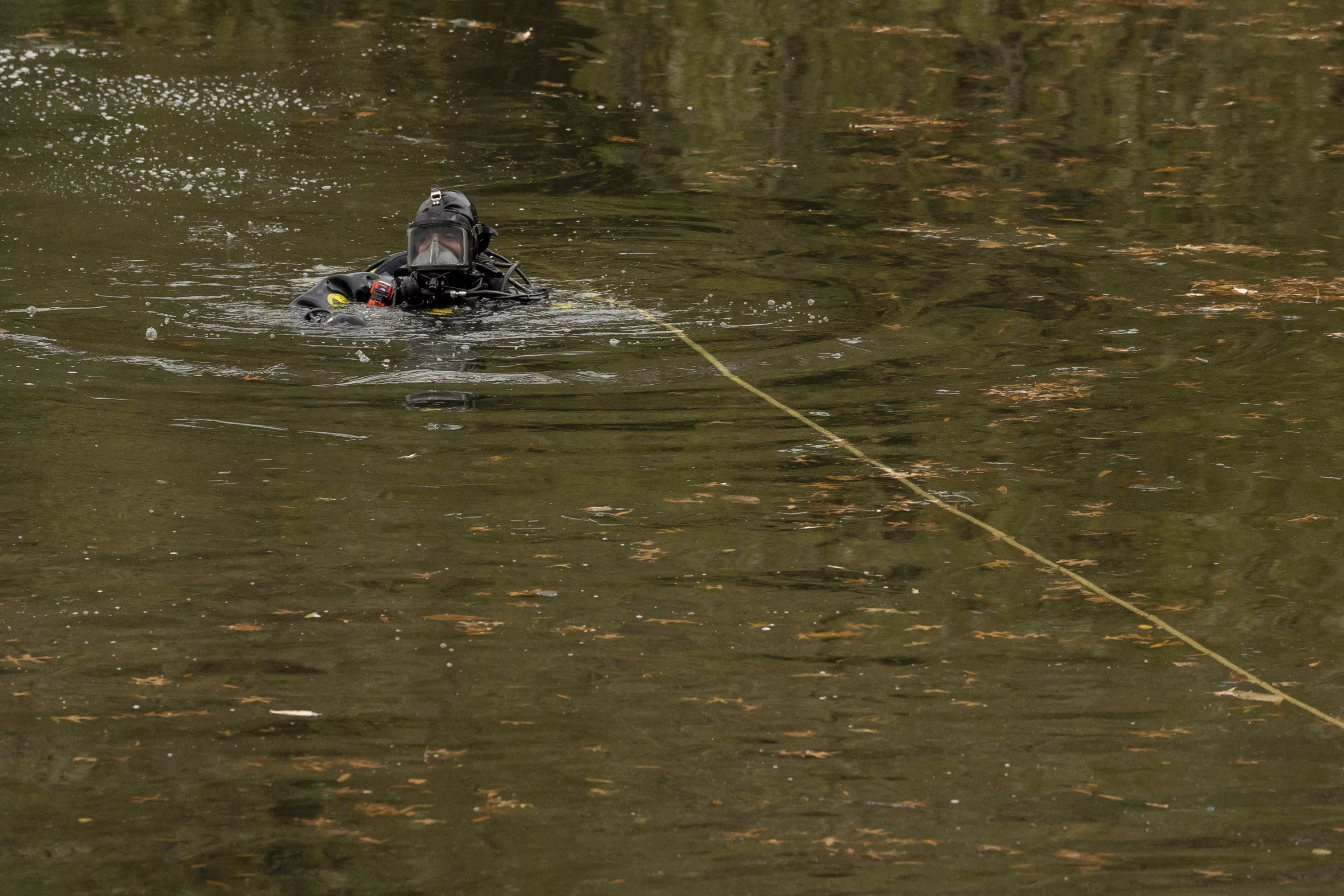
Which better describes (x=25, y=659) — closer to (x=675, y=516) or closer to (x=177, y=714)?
(x=177, y=714)

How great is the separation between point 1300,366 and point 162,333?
23.3ft

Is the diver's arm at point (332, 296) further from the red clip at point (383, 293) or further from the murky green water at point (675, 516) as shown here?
the murky green water at point (675, 516)

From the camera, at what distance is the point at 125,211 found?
1677 cm

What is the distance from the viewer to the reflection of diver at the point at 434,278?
1202 centimetres

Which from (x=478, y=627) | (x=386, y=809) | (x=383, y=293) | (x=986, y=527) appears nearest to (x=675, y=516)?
(x=986, y=527)

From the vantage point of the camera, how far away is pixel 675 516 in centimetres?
915

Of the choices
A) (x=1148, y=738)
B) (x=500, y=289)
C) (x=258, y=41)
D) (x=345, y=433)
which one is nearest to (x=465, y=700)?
(x=1148, y=738)

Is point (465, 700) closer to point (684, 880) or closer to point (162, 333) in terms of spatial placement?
point (684, 880)

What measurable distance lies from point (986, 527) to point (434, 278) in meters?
4.61

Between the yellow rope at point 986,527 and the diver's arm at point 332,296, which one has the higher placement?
the diver's arm at point 332,296

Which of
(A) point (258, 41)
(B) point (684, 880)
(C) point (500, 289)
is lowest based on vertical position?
(B) point (684, 880)

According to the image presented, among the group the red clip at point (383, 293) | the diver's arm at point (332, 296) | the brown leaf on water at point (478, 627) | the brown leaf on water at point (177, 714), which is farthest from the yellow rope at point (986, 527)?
the brown leaf on water at point (177, 714)

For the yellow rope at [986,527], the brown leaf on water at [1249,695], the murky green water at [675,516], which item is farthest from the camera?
the yellow rope at [986,527]

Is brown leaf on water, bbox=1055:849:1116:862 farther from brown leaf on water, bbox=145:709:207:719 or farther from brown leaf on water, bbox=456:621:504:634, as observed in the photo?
brown leaf on water, bbox=145:709:207:719
